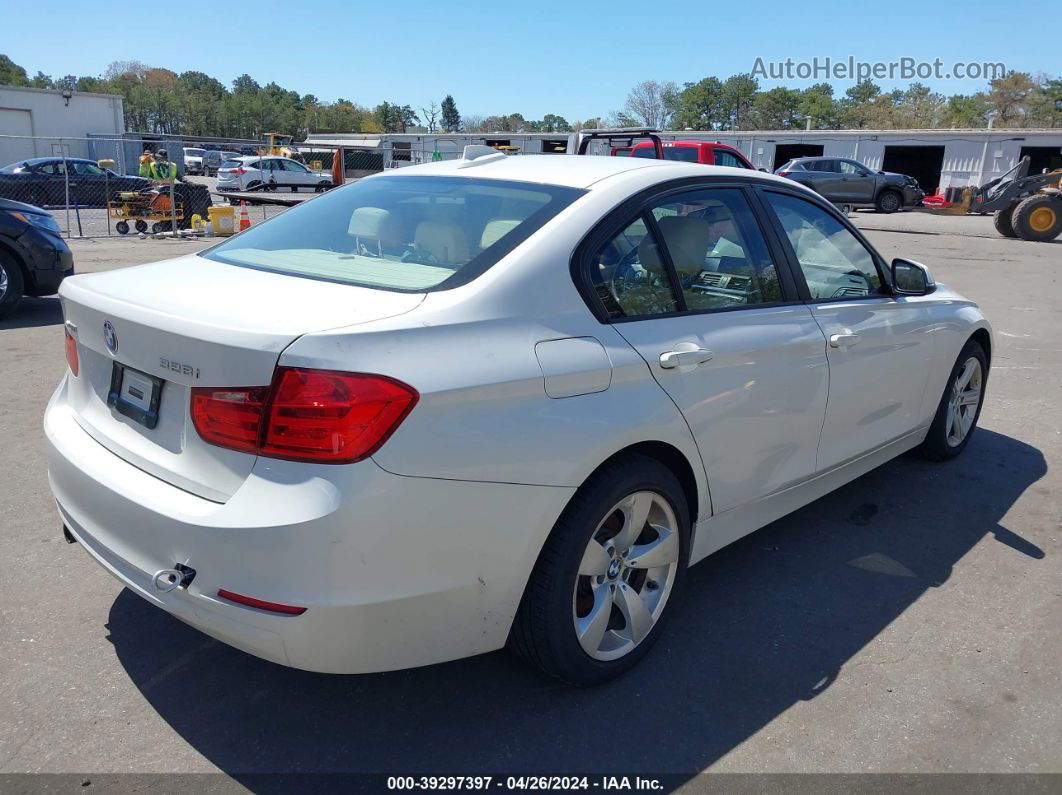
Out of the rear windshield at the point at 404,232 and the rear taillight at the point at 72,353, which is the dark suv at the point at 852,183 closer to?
the rear windshield at the point at 404,232

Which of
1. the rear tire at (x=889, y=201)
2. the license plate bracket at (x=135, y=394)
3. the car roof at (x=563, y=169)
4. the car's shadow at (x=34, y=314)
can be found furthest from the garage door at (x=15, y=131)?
the license plate bracket at (x=135, y=394)

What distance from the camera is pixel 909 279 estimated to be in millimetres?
4145

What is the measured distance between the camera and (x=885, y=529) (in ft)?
13.4

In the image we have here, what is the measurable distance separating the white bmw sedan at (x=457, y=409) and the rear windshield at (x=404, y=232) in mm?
15

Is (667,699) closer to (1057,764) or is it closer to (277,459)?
(1057,764)

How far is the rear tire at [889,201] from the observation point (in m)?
30.6

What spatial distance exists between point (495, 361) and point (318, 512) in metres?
0.62

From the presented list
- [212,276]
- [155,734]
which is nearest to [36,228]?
[212,276]

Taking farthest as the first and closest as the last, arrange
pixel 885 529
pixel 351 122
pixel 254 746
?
pixel 351 122
pixel 885 529
pixel 254 746

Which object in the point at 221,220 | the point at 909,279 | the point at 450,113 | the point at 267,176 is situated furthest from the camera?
the point at 450,113

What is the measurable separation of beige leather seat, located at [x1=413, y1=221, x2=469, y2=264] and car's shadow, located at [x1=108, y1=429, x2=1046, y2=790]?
4.03 feet

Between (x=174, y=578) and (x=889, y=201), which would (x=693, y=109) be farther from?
(x=174, y=578)

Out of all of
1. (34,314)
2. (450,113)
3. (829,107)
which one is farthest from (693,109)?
(34,314)

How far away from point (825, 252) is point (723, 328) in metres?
1.11
